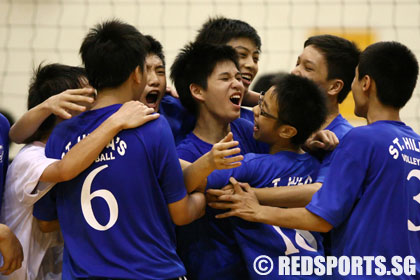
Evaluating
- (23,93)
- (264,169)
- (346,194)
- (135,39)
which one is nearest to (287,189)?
(264,169)

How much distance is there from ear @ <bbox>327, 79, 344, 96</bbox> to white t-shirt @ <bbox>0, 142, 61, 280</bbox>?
1.51 metres

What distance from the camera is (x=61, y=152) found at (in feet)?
7.37

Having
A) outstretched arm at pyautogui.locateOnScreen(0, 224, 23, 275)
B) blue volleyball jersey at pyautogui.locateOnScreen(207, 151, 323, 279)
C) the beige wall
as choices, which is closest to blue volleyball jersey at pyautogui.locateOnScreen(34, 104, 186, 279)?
outstretched arm at pyautogui.locateOnScreen(0, 224, 23, 275)

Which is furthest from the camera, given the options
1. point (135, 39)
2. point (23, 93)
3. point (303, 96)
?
point (23, 93)

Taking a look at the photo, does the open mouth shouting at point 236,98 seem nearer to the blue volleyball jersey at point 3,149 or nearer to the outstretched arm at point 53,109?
the outstretched arm at point 53,109

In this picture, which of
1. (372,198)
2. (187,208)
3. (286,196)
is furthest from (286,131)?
(187,208)

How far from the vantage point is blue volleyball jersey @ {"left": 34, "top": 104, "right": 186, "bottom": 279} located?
82.8 inches

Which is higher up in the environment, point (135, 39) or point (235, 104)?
point (135, 39)

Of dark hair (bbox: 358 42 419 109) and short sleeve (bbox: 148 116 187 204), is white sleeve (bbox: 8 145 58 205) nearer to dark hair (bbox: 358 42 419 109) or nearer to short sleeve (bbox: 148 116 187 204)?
short sleeve (bbox: 148 116 187 204)

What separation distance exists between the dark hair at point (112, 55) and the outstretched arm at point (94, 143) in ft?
0.49

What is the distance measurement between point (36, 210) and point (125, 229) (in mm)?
442

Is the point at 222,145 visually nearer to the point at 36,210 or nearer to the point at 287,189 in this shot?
the point at 287,189

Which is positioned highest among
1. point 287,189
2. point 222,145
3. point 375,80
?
point 375,80

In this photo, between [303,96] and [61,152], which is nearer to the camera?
[61,152]
